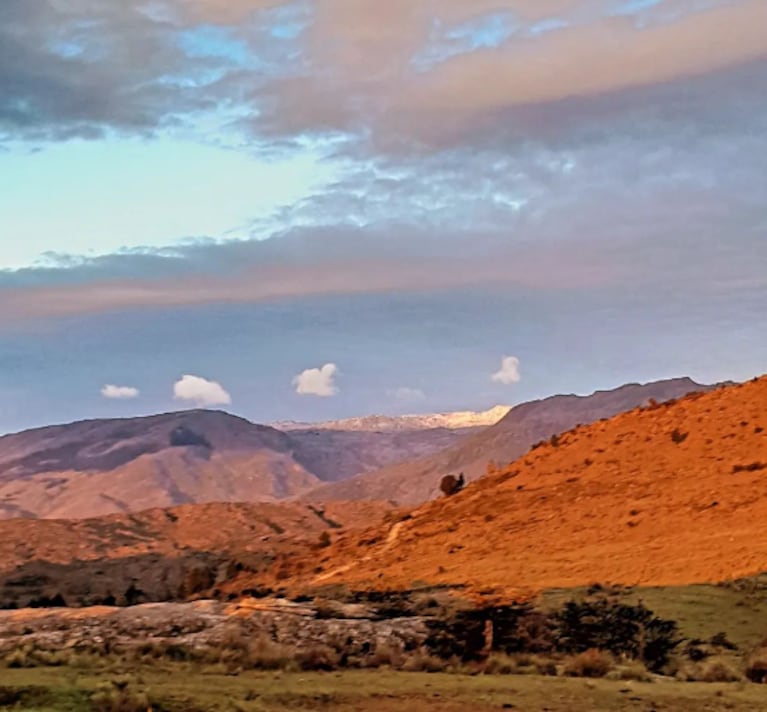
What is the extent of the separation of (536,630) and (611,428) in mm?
31044

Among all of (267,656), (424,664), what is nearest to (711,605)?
(424,664)

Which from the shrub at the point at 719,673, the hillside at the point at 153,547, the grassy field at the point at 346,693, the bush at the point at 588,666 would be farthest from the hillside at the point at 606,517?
the hillside at the point at 153,547

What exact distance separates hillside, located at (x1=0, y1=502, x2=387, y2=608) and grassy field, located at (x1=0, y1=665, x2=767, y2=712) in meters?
39.8

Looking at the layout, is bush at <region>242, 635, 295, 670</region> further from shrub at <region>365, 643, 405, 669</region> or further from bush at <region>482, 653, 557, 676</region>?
bush at <region>482, 653, 557, 676</region>

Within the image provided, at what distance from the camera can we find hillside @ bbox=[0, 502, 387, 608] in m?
70.0

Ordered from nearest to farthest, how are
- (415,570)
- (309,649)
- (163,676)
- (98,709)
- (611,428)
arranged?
(98,709), (163,676), (309,649), (415,570), (611,428)

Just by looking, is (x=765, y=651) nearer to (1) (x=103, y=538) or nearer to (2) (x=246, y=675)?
(2) (x=246, y=675)

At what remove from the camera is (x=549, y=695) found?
1592 centimetres

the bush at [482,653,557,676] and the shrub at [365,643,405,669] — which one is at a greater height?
the shrub at [365,643,405,669]

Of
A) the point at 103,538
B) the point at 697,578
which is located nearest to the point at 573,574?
the point at 697,578

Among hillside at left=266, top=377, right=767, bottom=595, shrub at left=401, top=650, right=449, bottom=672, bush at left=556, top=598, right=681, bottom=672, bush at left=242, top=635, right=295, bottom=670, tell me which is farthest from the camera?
hillside at left=266, top=377, right=767, bottom=595

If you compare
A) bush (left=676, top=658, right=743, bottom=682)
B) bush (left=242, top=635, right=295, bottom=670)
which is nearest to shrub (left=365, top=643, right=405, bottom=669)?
bush (left=242, top=635, right=295, bottom=670)

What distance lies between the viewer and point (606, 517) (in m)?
42.7

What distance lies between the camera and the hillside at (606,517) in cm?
3403
